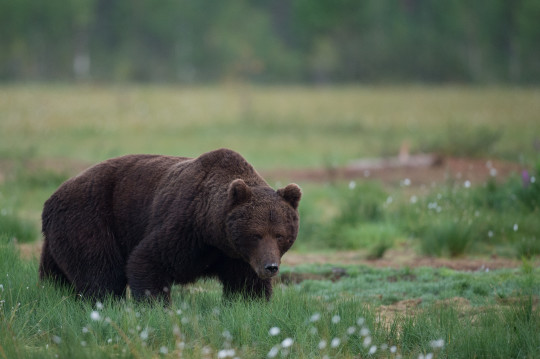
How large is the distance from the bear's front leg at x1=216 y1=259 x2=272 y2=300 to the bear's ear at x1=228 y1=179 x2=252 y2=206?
27.8 inches

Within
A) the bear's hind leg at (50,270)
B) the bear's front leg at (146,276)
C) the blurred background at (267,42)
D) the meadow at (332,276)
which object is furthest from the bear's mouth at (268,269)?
the blurred background at (267,42)

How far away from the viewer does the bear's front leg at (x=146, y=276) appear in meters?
6.20

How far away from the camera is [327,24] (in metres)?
62.5

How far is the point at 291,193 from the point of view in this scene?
5961 mm

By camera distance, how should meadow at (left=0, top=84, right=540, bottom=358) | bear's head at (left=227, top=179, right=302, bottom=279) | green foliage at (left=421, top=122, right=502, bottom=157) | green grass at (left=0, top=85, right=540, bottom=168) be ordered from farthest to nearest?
green grass at (left=0, top=85, right=540, bottom=168)
green foliage at (left=421, top=122, right=502, bottom=157)
bear's head at (left=227, top=179, right=302, bottom=279)
meadow at (left=0, top=84, right=540, bottom=358)

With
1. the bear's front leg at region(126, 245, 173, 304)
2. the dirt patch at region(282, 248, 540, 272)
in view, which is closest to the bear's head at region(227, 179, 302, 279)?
the bear's front leg at region(126, 245, 173, 304)

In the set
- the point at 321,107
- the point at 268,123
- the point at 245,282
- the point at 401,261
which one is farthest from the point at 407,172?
the point at 321,107

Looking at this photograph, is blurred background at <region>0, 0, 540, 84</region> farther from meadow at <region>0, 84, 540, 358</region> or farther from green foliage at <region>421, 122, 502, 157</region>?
green foliage at <region>421, 122, 502, 157</region>

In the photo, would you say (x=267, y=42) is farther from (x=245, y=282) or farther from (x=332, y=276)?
(x=245, y=282)

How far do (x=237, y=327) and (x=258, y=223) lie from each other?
0.85 meters

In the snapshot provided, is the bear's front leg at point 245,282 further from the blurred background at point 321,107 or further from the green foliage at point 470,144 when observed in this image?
the green foliage at point 470,144

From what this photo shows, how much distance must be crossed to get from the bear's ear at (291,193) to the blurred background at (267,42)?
47316mm

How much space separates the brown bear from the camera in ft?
19.1

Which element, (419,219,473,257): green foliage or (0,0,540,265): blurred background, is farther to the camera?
(0,0,540,265): blurred background
